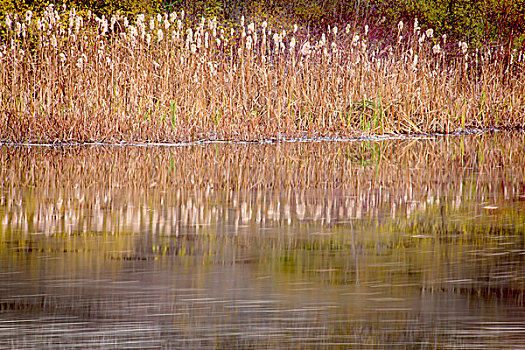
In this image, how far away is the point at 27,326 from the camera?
13.5 ft

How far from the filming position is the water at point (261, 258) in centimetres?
407

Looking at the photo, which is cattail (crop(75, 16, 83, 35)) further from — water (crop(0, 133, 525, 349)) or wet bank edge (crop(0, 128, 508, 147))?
water (crop(0, 133, 525, 349))

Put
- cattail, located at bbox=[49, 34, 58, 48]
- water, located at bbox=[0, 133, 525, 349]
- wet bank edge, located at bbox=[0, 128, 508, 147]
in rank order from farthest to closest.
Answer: wet bank edge, located at bbox=[0, 128, 508, 147]
cattail, located at bbox=[49, 34, 58, 48]
water, located at bbox=[0, 133, 525, 349]

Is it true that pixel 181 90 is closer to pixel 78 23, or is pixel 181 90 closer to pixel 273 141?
pixel 273 141

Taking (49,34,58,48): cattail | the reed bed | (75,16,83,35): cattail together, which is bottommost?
the reed bed

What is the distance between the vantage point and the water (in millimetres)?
4070

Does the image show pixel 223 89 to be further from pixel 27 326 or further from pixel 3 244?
pixel 27 326

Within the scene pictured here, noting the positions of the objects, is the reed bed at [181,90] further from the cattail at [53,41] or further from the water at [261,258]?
the water at [261,258]

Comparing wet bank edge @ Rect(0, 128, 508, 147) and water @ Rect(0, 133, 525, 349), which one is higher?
wet bank edge @ Rect(0, 128, 508, 147)

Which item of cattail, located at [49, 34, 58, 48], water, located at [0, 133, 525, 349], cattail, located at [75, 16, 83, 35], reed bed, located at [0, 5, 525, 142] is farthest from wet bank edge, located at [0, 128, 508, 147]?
water, located at [0, 133, 525, 349]

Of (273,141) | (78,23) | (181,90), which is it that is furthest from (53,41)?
(273,141)

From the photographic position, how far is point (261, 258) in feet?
18.7

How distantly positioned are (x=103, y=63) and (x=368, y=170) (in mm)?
5641

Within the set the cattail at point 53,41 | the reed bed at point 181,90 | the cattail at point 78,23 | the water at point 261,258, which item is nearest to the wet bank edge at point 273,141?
the reed bed at point 181,90
